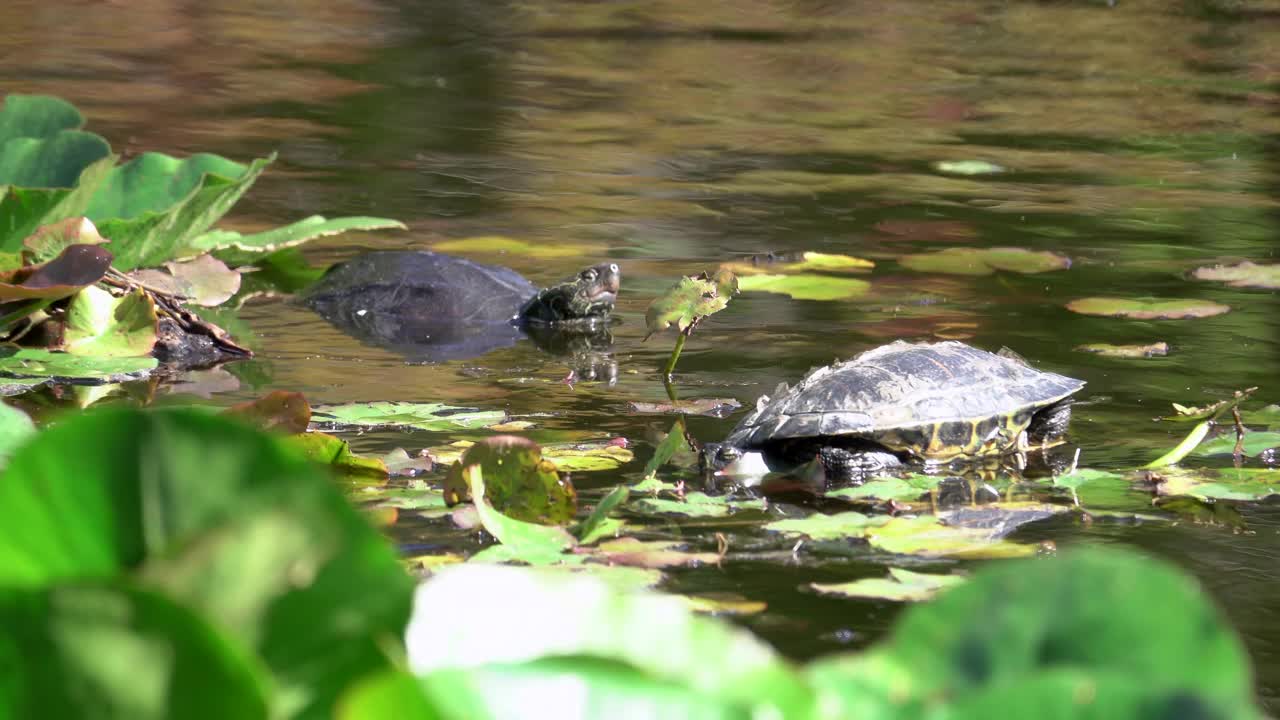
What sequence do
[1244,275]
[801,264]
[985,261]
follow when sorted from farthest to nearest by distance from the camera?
[985,261], [801,264], [1244,275]

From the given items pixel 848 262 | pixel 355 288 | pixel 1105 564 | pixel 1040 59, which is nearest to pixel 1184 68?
pixel 1040 59

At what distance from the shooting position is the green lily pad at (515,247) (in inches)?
216

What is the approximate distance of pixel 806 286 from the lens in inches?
191

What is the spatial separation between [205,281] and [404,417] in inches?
50.4

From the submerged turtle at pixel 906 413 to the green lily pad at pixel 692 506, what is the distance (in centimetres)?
42

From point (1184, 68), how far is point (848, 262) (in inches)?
249

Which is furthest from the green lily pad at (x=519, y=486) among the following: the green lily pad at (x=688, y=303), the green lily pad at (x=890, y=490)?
the green lily pad at (x=688, y=303)

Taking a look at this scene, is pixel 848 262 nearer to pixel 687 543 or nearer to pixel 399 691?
pixel 687 543

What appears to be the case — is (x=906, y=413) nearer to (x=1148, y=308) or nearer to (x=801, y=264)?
(x=1148, y=308)

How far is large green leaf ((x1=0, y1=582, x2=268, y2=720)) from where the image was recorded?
1.41 ft

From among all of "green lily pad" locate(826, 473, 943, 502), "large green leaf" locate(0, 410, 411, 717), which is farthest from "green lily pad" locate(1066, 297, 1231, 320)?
"large green leaf" locate(0, 410, 411, 717)

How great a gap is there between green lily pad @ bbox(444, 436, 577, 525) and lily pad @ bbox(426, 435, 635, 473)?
14.2 inches

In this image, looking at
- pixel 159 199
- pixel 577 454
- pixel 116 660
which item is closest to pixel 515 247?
pixel 159 199

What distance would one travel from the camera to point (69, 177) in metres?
3.60
